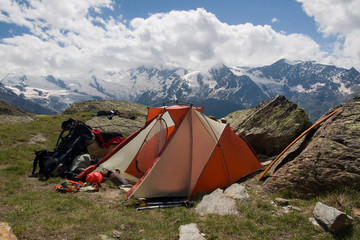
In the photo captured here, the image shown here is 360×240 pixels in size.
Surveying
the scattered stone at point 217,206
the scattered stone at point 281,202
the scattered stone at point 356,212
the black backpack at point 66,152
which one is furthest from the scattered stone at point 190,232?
the black backpack at point 66,152

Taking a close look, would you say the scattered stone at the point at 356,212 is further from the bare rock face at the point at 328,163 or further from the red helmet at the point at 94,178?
the red helmet at the point at 94,178

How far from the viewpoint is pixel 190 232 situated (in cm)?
709

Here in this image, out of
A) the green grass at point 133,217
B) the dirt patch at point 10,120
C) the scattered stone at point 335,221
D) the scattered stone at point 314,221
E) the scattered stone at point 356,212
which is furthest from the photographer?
the dirt patch at point 10,120

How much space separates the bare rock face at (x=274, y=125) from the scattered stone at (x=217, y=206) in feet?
24.2

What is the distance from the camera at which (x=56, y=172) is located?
12867 millimetres

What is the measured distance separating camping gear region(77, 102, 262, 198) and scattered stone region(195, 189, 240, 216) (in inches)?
58.2

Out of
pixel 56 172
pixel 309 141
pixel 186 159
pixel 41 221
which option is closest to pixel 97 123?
pixel 56 172

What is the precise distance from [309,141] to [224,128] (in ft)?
13.0

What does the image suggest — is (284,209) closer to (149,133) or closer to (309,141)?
(309,141)

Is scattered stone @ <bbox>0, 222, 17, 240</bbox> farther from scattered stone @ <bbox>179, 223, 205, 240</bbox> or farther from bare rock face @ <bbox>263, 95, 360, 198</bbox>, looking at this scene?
bare rock face @ <bbox>263, 95, 360, 198</bbox>

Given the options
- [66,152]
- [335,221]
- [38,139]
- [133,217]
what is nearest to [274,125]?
[335,221]

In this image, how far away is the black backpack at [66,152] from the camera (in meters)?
13.1

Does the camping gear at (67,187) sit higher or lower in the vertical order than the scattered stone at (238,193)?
lower

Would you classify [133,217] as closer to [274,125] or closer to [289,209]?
[289,209]
